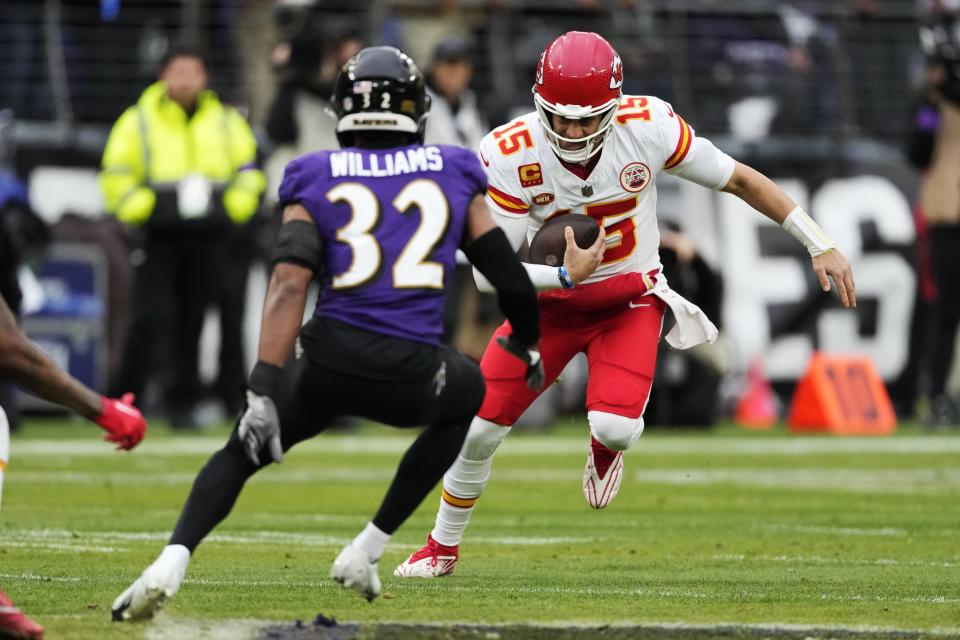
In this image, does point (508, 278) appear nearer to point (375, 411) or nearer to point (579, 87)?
point (375, 411)

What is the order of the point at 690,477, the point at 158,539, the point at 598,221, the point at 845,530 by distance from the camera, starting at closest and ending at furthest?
the point at 598,221 → the point at 158,539 → the point at 845,530 → the point at 690,477

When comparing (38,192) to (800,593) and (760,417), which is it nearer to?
(760,417)

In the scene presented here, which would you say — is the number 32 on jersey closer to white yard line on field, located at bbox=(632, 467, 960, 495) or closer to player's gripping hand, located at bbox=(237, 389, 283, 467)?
player's gripping hand, located at bbox=(237, 389, 283, 467)

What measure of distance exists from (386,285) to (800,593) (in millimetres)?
1767

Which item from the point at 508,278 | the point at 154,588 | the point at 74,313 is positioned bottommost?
the point at 74,313

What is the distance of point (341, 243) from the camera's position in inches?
202

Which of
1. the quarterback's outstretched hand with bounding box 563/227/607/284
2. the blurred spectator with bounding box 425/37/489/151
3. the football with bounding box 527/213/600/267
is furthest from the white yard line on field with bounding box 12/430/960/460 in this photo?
the quarterback's outstretched hand with bounding box 563/227/607/284

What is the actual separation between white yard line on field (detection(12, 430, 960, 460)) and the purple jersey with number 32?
19.4 ft

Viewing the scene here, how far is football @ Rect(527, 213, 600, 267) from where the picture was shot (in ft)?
21.0

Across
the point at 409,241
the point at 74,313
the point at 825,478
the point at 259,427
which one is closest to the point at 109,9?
the point at 74,313

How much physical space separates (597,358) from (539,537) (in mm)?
1119

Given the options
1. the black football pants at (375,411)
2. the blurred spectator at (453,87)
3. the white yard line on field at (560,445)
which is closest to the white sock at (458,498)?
the black football pants at (375,411)

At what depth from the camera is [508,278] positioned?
537 centimetres

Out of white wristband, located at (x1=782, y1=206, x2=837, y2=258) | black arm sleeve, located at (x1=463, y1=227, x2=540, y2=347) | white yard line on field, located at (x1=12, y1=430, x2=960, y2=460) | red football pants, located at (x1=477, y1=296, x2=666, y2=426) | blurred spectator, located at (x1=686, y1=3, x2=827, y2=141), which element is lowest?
white yard line on field, located at (x1=12, y1=430, x2=960, y2=460)
